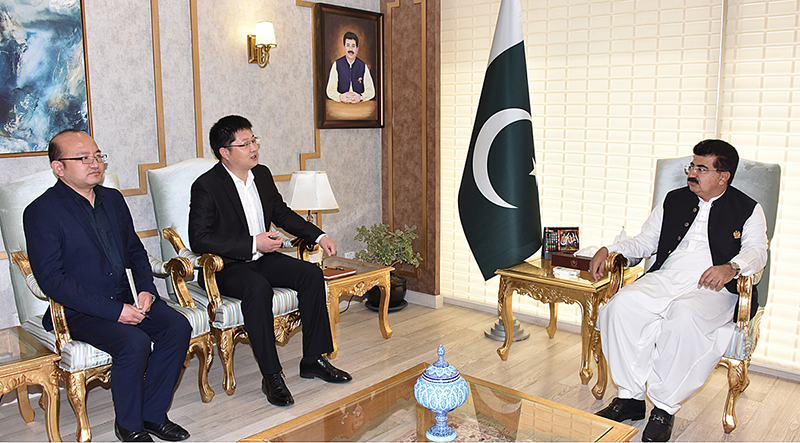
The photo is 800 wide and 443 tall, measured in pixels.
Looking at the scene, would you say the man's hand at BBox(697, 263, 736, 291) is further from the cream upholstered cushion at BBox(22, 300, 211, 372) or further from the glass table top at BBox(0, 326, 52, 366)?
the glass table top at BBox(0, 326, 52, 366)

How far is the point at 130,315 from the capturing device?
2.44 meters

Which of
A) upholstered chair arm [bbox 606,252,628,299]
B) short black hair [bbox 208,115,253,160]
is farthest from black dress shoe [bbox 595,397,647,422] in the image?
short black hair [bbox 208,115,253,160]

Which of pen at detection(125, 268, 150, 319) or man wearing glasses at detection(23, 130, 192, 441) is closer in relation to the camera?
man wearing glasses at detection(23, 130, 192, 441)

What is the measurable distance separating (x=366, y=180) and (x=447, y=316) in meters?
1.17

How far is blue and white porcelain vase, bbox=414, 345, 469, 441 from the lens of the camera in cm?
190

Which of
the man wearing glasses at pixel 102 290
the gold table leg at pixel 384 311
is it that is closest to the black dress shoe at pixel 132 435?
the man wearing glasses at pixel 102 290

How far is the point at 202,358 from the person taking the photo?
2861 millimetres

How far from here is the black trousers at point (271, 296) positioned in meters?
2.87

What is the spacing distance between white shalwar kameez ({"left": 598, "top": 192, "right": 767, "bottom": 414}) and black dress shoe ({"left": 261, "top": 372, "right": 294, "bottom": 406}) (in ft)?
4.73

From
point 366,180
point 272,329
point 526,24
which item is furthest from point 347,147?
point 272,329

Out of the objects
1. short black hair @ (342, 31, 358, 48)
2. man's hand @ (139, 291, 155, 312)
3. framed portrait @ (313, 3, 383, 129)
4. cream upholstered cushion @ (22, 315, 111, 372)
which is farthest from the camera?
short black hair @ (342, 31, 358, 48)

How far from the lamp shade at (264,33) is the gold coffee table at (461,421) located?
2.30 m

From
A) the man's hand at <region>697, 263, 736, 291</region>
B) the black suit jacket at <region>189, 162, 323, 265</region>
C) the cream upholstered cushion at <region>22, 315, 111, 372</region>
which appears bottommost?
the cream upholstered cushion at <region>22, 315, 111, 372</region>

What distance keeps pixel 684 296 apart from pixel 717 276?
A: 0.58ft
